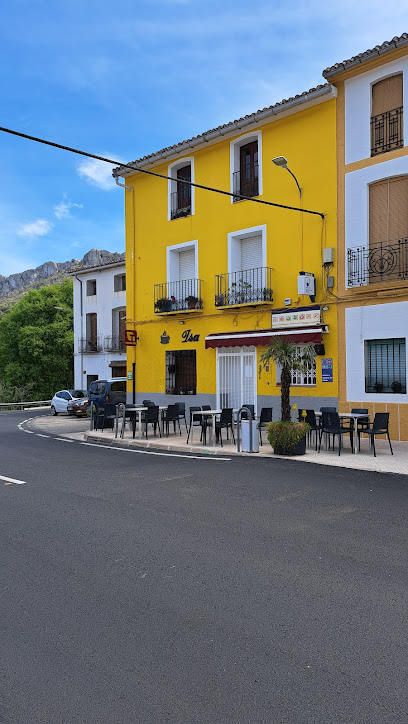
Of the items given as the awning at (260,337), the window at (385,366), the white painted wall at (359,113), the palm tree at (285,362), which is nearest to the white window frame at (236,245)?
the awning at (260,337)

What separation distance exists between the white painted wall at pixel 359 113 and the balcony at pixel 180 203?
21.5 feet

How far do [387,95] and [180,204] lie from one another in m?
8.25

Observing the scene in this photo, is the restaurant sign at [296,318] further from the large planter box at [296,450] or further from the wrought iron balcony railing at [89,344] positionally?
the wrought iron balcony railing at [89,344]

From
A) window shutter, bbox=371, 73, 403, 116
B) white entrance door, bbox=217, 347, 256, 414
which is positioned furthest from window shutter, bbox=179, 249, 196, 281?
window shutter, bbox=371, 73, 403, 116

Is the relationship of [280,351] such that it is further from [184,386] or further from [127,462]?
[184,386]

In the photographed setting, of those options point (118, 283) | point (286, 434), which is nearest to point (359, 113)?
point (286, 434)

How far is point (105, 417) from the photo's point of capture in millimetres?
17219

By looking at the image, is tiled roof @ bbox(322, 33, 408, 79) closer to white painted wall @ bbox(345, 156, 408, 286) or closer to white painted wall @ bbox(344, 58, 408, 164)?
white painted wall @ bbox(344, 58, 408, 164)

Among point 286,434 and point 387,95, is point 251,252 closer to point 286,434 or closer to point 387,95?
point 387,95

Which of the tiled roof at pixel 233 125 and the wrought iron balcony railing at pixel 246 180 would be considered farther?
the wrought iron balcony railing at pixel 246 180

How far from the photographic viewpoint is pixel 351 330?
14547 mm

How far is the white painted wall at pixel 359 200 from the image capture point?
46.1ft

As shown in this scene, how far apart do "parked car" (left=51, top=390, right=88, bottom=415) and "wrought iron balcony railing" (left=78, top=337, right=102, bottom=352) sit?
5.91 m

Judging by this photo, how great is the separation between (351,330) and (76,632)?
40.2ft
